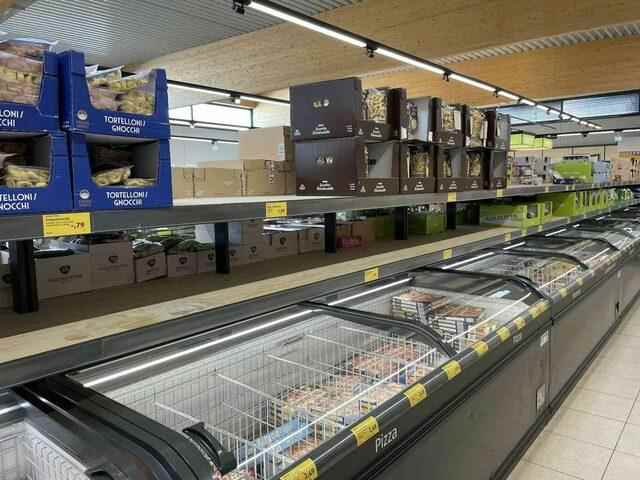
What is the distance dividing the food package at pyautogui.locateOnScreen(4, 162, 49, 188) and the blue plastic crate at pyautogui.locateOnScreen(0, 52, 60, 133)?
0.09m

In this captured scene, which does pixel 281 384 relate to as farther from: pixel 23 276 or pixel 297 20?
pixel 297 20

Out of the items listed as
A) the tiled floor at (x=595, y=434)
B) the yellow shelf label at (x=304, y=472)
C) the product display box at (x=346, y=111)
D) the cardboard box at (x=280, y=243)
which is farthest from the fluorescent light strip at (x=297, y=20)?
the tiled floor at (x=595, y=434)

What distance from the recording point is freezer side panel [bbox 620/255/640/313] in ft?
17.9

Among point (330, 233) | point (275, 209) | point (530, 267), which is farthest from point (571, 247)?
point (275, 209)

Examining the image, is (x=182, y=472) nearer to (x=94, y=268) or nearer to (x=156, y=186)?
(x=156, y=186)

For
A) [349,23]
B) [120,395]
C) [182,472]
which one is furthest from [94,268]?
[349,23]

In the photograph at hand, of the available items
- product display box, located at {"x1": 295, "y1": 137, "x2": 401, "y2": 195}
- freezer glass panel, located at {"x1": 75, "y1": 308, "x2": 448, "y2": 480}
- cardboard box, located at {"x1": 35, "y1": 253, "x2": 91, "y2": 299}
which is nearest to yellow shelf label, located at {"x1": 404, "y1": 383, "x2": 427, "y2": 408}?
freezer glass panel, located at {"x1": 75, "y1": 308, "x2": 448, "y2": 480}

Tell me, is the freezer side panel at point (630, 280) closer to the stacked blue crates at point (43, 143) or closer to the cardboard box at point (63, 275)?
the cardboard box at point (63, 275)

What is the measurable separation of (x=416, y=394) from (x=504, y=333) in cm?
92

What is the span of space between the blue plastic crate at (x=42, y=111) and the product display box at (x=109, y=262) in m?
0.72

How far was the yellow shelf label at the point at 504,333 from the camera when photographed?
2523mm

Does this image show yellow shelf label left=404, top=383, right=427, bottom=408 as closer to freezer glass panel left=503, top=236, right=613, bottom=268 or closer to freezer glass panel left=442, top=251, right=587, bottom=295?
freezer glass panel left=442, top=251, right=587, bottom=295

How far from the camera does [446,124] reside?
2893 mm

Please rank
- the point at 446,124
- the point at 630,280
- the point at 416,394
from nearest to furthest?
the point at 416,394
the point at 446,124
the point at 630,280
